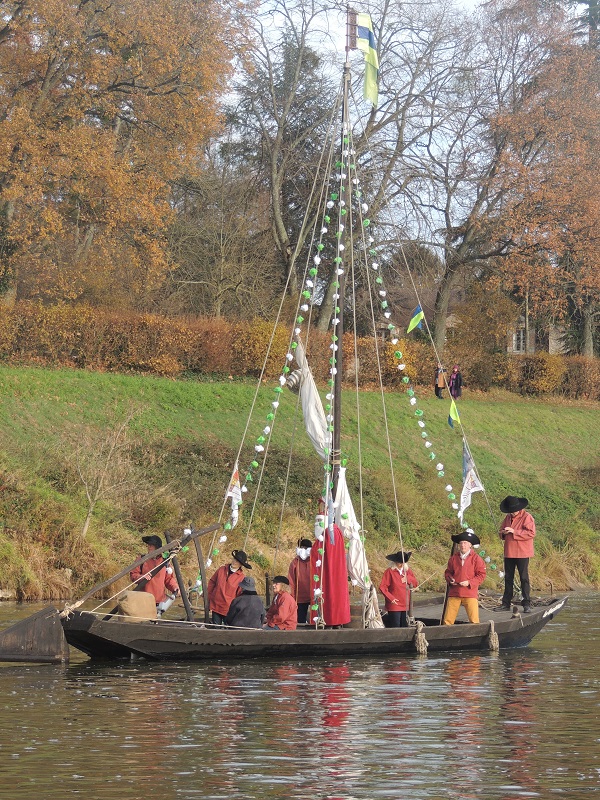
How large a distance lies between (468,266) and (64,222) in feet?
62.9

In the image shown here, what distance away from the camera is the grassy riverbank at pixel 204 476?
28.1 meters

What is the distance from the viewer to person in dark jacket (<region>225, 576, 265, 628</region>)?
19766 millimetres

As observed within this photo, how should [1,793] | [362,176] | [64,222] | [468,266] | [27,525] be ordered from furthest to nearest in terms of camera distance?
[468,266]
[362,176]
[64,222]
[27,525]
[1,793]

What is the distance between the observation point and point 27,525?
1089 inches

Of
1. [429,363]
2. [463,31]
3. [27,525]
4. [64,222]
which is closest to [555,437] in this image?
[429,363]

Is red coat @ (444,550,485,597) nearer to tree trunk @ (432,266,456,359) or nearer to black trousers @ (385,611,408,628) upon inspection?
black trousers @ (385,611,408,628)

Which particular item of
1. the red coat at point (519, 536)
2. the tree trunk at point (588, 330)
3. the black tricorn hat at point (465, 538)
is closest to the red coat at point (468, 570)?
the black tricorn hat at point (465, 538)

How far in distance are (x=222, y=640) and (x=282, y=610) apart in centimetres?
110

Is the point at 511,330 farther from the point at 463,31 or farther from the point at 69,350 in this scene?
the point at 69,350

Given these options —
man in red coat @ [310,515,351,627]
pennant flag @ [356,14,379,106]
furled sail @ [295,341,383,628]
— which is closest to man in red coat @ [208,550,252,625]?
man in red coat @ [310,515,351,627]

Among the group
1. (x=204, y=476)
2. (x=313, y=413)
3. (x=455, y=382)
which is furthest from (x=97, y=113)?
(x=313, y=413)

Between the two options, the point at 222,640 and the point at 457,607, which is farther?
the point at 457,607

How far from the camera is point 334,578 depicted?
20453 mm

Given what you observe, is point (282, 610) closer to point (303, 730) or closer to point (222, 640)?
point (222, 640)
